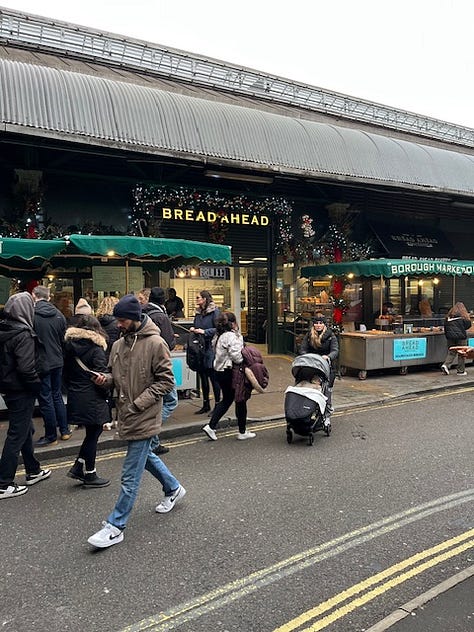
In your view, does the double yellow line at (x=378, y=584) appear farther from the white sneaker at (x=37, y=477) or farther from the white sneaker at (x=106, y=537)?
the white sneaker at (x=37, y=477)

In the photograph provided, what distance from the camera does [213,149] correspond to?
1130cm

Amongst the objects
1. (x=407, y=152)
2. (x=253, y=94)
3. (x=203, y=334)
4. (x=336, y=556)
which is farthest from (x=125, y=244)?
(x=253, y=94)

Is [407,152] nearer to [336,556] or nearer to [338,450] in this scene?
[338,450]

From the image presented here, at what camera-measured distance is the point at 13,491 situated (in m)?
4.83

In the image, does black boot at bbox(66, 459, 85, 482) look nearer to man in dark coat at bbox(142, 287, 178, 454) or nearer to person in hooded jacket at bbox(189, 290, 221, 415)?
man in dark coat at bbox(142, 287, 178, 454)

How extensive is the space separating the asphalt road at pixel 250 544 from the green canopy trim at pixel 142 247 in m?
3.39

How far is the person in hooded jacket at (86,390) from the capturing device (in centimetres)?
490

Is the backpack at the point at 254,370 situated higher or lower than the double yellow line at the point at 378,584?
higher

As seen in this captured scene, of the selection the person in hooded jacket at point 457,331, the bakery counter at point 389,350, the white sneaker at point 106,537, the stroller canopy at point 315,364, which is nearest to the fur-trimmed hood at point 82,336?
the white sneaker at point 106,537

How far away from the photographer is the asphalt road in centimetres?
305

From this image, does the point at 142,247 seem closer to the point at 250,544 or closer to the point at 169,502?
the point at 169,502

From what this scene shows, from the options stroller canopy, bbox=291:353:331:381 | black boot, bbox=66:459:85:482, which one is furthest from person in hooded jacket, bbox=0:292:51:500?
stroller canopy, bbox=291:353:331:381

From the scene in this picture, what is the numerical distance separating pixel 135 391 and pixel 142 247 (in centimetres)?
470

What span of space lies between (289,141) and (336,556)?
35.7 ft
